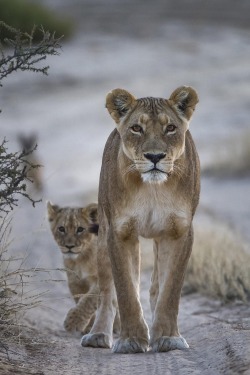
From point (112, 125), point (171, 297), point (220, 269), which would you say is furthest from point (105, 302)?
point (112, 125)

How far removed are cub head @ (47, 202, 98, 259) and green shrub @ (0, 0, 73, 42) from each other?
23533 mm

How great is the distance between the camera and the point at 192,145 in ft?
26.6

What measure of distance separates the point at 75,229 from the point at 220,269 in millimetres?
1370

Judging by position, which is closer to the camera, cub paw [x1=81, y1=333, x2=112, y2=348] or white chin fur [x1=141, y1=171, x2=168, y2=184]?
white chin fur [x1=141, y1=171, x2=168, y2=184]

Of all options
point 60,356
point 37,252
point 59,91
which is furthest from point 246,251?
point 59,91

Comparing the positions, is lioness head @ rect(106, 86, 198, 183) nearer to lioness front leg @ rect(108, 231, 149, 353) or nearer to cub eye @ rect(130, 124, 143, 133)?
cub eye @ rect(130, 124, 143, 133)

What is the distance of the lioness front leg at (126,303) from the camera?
7543mm

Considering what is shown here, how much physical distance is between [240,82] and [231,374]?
86.7ft

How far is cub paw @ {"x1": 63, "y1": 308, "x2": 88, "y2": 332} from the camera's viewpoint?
30.1 feet

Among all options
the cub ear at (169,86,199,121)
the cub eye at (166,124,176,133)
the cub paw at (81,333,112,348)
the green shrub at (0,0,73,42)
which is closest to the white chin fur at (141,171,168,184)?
the cub eye at (166,124,176,133)

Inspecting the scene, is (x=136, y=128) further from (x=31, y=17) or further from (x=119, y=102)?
(x=31, y=17)

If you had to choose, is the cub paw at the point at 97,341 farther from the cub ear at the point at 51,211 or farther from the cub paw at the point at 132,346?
the cub ear at the point at 51,211

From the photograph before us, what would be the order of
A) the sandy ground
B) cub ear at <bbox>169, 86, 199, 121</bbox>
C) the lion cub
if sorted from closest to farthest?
the sandy ground → cub ear at <bbox>169, 86, 199, 121</bbox> → the lion cub

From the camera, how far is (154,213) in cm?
755
